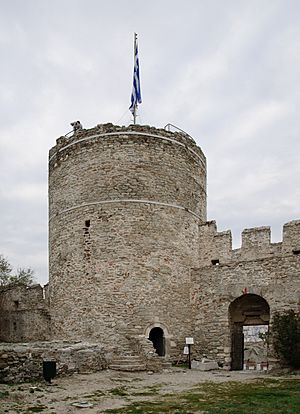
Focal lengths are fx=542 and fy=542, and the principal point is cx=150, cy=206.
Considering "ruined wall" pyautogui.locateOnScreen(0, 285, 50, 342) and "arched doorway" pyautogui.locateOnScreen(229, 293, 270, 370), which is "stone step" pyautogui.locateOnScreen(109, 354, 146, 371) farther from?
"ruined wall" pyautogui.locateOnScreen(0, 285, 50, 342)

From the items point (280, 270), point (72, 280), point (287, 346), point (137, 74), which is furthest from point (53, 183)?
point (287, 346)

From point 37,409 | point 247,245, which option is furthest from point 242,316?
point 37,409

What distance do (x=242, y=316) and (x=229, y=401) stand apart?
9.82 metres

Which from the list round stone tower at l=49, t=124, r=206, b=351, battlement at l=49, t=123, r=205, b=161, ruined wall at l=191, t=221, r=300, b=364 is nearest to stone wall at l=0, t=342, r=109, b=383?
round stone tower at l=49, t=124, r=206, b=351

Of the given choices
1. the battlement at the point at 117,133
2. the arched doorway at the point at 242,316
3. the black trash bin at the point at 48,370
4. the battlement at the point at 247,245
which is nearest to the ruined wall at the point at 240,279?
the battlement at the point at 247,245

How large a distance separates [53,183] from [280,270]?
371 inches

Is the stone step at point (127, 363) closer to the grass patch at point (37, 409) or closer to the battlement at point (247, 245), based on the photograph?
the battlement at point (247, 245)

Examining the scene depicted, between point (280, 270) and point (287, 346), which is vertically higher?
point (280, 270)

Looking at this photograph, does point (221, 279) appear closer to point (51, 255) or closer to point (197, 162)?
point (197, 162)

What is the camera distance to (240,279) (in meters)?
19.1

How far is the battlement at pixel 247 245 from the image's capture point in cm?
1895

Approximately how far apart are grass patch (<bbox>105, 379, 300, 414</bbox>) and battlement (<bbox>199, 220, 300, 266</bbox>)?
6951mm

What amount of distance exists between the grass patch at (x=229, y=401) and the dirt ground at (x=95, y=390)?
0.52 meters

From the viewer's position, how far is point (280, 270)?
59.8 ft
